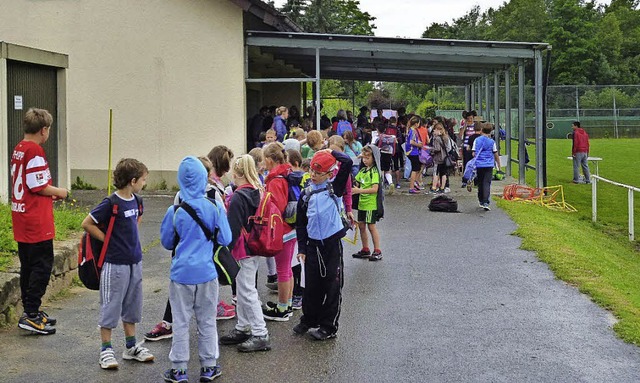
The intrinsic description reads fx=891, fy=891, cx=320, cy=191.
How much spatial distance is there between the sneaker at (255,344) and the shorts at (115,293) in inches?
37.1

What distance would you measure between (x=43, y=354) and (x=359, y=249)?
5.92 metres

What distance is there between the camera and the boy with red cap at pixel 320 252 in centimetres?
752

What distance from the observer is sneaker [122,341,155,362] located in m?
→ 6.74

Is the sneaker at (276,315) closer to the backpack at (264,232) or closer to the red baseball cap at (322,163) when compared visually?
the backpack at (264,232)

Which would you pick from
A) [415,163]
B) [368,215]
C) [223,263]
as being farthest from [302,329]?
[415,163]

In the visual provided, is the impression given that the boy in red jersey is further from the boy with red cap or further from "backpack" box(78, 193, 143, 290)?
the boy with red cap

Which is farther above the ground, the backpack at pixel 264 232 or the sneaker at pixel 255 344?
the backpack at pixel 264 232

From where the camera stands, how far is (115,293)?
21.5 ft

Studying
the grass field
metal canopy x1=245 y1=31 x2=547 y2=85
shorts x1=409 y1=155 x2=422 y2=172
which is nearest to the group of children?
the grass field

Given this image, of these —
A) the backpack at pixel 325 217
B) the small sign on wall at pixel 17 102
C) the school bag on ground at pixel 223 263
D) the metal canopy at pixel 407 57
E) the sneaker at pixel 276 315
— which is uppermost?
the metal canopy at pixel 407 57

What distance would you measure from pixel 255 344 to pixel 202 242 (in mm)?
1192

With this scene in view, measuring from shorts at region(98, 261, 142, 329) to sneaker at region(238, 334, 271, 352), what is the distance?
0.94 m

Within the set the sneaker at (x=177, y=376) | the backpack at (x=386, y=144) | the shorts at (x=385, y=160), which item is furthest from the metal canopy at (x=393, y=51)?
the sneaker at (x=177, y=376)

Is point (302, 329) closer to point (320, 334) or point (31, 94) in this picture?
point (320, 334)
